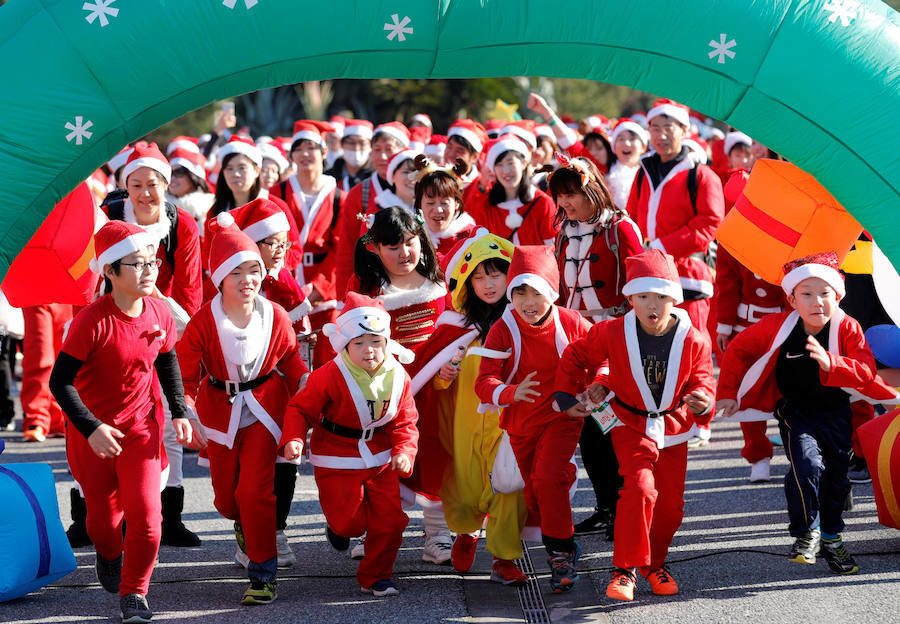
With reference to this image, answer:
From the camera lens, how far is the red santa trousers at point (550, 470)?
5344 millimetres

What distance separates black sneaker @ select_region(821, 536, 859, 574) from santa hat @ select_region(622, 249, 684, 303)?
4.62 ft

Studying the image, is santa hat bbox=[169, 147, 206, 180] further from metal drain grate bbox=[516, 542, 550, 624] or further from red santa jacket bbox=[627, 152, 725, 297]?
metal drain grate bbox=[516, 542, 550, 624]

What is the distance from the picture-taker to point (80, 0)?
5.25 meters

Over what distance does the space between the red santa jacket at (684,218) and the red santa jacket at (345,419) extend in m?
2.98

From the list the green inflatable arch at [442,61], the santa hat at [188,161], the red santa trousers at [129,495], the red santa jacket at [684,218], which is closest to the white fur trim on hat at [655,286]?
the green inflatable arch at [442,61]

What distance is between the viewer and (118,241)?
5.16 metres

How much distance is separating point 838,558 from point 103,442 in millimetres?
3377

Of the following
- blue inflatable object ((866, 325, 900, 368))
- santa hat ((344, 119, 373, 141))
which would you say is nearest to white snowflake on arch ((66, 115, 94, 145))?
blue inflatable object ((866, 325, 900, 368))

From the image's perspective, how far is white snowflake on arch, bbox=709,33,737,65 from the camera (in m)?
5.46

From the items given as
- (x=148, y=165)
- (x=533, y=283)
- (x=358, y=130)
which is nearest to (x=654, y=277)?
(x=533, y=283)

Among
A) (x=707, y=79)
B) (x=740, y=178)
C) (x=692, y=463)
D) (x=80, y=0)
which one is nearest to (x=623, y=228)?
(x=707, y=79)

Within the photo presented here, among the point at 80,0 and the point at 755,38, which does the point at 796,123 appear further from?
the point at 80,0

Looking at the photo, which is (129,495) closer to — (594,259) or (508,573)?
(508,573)

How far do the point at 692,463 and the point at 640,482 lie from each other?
297 centimetres
